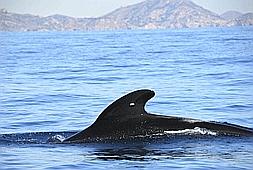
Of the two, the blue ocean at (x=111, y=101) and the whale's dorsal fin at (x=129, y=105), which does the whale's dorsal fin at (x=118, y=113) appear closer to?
the whale's dorsal fin at (x=129, y=105)

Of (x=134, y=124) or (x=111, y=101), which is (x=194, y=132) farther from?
(x=111, y=101)

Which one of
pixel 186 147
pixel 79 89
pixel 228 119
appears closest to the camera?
pixel 186 147

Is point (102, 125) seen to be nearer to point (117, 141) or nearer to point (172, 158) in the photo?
point (117, 141)

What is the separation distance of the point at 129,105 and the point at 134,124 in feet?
1.42

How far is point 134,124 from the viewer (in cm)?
932

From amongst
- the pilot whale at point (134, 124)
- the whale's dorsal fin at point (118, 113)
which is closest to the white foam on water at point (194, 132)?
the pilot whale at point (134, 124)

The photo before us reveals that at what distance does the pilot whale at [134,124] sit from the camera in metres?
9.02

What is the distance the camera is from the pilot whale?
9.02 m

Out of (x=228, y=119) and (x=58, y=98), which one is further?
(x=58, y=98)

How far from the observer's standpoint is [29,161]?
831 cm

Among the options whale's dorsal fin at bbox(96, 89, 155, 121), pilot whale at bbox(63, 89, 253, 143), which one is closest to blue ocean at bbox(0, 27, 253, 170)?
pilot whale at bbox(63, 89, 253, 143)

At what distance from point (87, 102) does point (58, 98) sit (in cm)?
129

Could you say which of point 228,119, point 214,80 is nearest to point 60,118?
point 228,119

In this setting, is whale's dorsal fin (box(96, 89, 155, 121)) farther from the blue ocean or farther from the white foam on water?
the white foam on water
